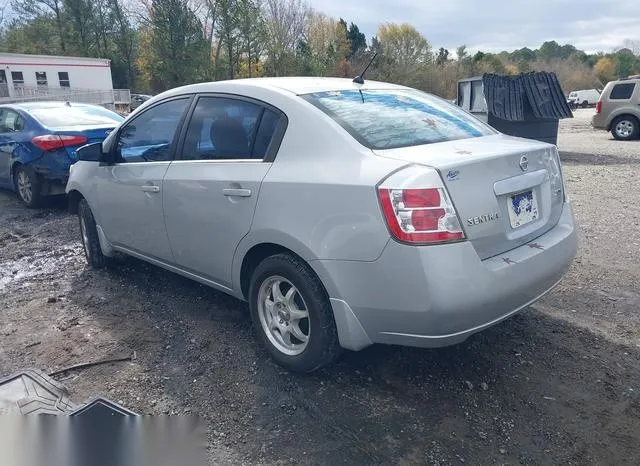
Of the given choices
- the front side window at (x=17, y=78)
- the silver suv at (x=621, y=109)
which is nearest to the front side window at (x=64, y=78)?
the front side window at (x=17, y=78)

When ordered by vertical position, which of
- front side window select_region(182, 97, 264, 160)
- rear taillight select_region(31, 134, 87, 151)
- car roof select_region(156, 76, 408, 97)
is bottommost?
rear taillight select_region(31, 134, 87, 151)

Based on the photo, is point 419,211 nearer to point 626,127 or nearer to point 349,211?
point 349,211

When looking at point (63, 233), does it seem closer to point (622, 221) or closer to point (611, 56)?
point (622, 221)

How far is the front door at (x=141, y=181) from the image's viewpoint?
3963 mm

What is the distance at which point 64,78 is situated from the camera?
135 feet

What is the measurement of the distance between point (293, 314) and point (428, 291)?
36.2 inches

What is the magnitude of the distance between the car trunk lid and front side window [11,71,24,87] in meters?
42.5

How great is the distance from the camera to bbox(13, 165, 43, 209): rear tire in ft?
24.6

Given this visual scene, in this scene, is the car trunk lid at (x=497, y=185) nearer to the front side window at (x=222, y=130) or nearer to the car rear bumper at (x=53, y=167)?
the front side window at (x=222, y=130)

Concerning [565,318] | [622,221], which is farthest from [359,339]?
[622,221]

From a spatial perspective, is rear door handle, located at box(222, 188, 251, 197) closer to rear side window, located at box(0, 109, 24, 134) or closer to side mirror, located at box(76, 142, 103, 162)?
side mirror, located at box(76, 142, 103, 162)

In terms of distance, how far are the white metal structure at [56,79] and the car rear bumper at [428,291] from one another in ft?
123

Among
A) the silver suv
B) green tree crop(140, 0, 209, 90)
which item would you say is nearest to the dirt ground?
the silver suv

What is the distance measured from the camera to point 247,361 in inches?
134
